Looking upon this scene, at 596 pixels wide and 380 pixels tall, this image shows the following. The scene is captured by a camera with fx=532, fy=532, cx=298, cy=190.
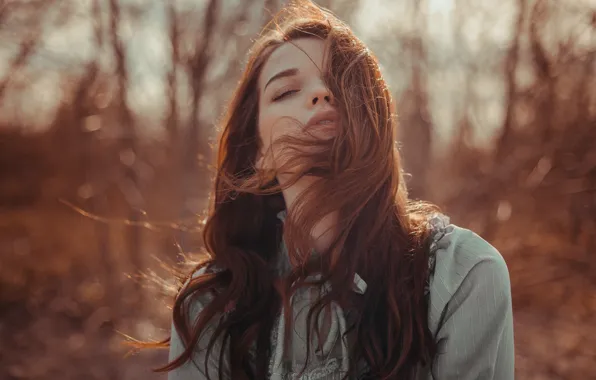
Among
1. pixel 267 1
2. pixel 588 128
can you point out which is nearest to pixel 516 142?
pixel 588 128

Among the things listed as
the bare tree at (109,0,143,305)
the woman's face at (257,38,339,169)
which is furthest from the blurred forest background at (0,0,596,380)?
the woman's face at (257,38,339,169)

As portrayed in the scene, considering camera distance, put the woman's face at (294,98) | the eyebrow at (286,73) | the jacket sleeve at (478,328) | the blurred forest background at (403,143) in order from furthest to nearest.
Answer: the blurred forest background at (403,143) < the eyebrow at (286,73) < the woman's face at (294,98) < the jacket sleeve at (478,328)

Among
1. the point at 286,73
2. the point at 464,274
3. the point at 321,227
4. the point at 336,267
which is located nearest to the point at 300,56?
the point at 286,73

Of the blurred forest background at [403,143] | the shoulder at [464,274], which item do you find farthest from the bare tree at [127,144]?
the shoulder at [464,274]

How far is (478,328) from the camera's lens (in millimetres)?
1415

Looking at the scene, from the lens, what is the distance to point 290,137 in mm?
1604

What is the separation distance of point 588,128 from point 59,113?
529cm

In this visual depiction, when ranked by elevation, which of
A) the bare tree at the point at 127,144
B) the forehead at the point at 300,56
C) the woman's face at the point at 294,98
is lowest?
the bare tree at the point at 127,144

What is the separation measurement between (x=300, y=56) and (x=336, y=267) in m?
0.67

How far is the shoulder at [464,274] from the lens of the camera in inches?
56.7

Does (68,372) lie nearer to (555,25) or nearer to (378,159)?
(378,159)

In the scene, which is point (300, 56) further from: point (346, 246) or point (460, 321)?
point (460, 321)

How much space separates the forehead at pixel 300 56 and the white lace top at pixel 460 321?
2.10 ft

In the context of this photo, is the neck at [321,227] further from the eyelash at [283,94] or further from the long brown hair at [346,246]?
the eyelash at [283,94]
